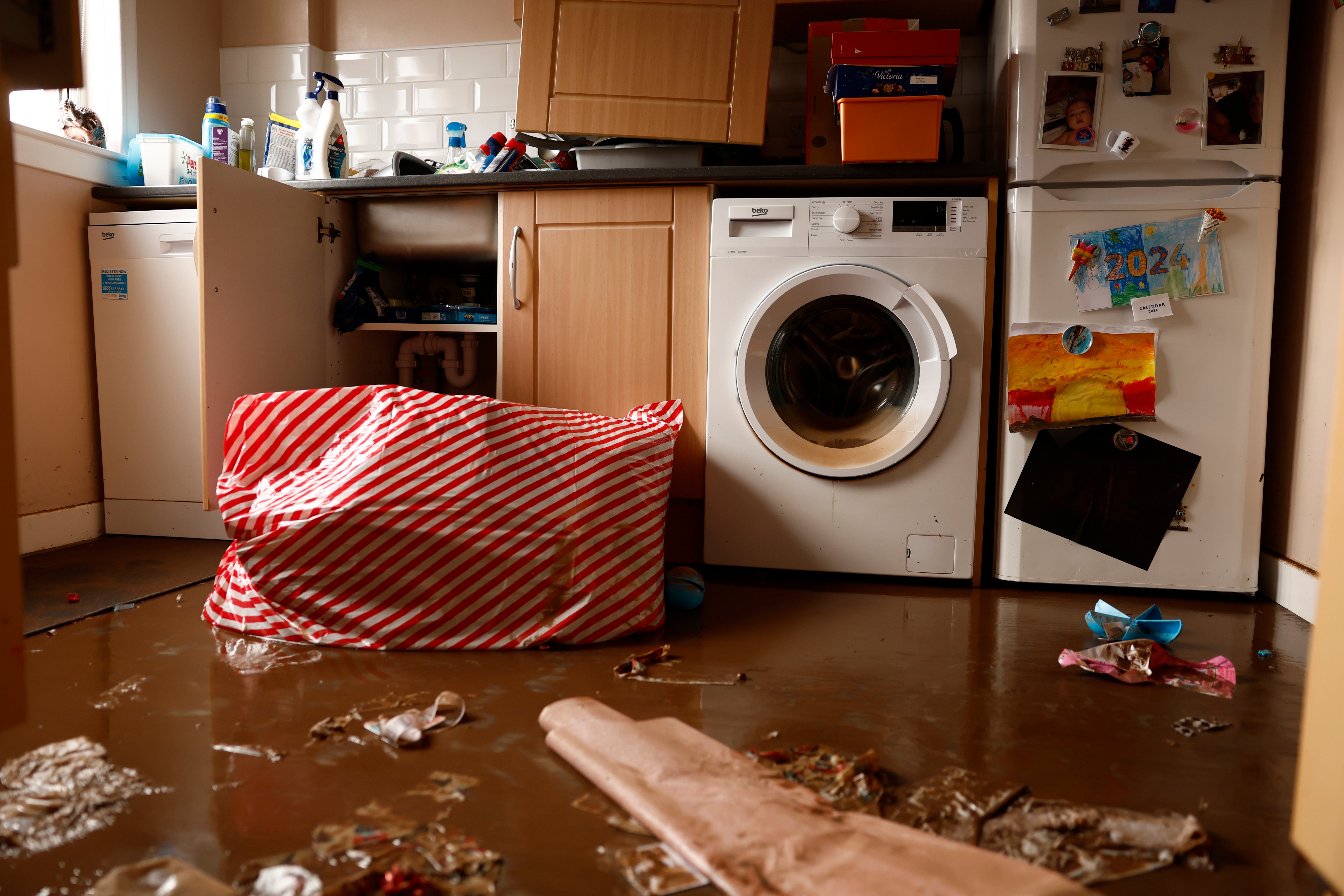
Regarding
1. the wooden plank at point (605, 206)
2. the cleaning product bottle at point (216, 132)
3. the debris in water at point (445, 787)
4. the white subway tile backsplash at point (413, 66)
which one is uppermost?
the white subway tile backsplash at point (413, 66)

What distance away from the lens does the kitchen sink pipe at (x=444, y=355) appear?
8.86ft

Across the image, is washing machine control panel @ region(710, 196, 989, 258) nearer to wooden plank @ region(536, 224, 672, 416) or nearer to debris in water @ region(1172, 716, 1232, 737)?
wooden plank @ region(536, 224, 672, 416)

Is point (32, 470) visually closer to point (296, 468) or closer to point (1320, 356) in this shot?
point (296, 468)

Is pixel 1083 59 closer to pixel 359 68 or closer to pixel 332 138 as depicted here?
pixel 332 138

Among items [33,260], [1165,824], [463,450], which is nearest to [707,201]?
[463,450]

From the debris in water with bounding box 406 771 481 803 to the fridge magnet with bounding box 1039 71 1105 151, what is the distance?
1847 mm

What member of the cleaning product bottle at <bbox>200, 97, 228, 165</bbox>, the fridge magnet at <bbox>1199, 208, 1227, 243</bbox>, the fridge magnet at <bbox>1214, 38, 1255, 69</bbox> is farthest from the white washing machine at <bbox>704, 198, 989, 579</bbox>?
the cleaning product bottle at <bbox>200, 97, 228, 165</bbox>

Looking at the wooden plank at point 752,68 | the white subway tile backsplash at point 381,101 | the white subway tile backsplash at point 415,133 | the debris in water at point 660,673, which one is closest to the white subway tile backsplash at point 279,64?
the white subway tile backsplash at point 381,101

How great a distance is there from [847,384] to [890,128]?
627 mm

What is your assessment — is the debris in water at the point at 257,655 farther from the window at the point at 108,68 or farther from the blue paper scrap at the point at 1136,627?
the window at the point at 108,68

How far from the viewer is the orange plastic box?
6.61 ft

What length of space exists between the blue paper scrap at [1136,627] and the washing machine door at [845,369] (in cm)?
56

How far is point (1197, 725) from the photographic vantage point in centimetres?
128

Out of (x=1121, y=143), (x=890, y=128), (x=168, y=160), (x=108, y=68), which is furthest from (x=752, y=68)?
(x=108, y=68)
